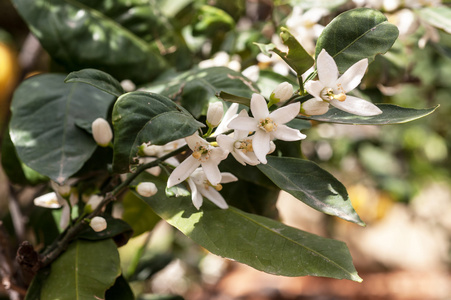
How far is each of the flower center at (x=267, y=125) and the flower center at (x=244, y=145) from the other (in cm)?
2

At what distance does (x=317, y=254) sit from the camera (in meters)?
0.45

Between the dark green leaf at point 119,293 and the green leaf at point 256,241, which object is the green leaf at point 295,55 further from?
the dark green leaf at point 119,293

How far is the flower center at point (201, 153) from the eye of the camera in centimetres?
42

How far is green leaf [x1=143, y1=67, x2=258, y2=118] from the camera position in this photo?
531 millimetres

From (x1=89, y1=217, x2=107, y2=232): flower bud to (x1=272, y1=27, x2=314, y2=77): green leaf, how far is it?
0.88ft

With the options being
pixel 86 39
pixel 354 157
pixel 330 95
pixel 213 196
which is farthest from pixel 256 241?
pixel 354 157

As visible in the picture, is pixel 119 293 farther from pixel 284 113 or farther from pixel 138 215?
pixel 284 113

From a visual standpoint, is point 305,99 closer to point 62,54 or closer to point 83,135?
point 83,135

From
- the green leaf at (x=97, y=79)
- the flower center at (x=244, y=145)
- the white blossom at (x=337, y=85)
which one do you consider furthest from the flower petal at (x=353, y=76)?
the green leaf at (x=97, y=79)

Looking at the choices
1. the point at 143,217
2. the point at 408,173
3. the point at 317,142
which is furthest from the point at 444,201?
the point at 143,217

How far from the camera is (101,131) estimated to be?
511mm

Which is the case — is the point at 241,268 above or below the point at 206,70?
below

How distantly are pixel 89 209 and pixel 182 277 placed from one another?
1.43 m

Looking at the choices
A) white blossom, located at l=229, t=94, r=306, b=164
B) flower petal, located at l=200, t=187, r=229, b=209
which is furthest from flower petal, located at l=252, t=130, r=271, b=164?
flower petal, located at l=200, t=187, r=229, b=209
